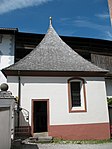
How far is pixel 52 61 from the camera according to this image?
39.8ft

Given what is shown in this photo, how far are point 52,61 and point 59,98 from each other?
8.52 feet

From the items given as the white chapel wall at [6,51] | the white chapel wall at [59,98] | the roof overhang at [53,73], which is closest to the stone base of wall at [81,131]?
the white chapel wall at [59,98]

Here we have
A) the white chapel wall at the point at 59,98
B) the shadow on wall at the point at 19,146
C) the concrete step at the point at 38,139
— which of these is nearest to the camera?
the shadow on wall at the point at 19,146

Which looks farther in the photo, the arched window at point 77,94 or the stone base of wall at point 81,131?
the arched window at point 77,94

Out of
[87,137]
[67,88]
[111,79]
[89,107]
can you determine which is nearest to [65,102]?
[67,88]

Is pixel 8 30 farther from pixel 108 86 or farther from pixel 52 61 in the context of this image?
pixel 108 86

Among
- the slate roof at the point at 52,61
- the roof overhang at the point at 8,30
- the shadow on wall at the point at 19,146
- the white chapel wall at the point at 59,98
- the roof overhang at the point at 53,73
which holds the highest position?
the roof overhang at the point at 8,30

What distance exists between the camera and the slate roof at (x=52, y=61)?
36.9 feet

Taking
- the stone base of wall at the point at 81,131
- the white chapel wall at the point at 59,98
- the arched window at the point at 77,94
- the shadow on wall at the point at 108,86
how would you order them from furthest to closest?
the shadow on wall at the point at 108,86, the arched window at the point at 77,94, the white chapel wall at the point at 59,98, the stone base of wall at the point at 81,131

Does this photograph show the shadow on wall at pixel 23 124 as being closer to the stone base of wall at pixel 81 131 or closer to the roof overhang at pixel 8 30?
the stone base of wall at pixel 81 131

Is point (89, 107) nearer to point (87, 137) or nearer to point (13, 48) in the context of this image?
point (87, 137)

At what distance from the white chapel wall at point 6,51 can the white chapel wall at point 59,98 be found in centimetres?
453

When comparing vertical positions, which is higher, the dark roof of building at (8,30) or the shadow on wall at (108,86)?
the dark roof of building at (8,30)

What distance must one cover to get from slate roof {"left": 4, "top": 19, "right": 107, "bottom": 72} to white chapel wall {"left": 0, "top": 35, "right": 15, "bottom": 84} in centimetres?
304
